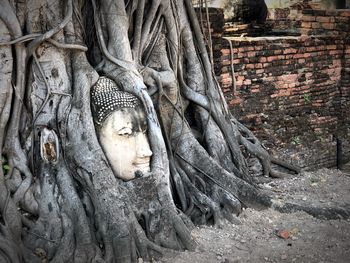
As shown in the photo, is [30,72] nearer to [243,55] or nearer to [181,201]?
[181,201]

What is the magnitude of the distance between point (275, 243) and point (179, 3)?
2.47 m

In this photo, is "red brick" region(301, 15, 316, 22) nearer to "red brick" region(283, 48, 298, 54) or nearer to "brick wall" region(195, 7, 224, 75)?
"red brick" region(283, 48, 298, 54)

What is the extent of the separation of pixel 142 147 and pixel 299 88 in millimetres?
3516

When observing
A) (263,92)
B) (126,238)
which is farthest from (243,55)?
(126,238)

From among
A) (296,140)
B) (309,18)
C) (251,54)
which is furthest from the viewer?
(309,18)

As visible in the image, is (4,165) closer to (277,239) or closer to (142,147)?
(142,147)

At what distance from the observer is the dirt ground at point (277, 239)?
396 centimetres

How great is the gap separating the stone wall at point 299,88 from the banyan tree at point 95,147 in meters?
1.82

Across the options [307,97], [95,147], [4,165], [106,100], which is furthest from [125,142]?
[307,97]

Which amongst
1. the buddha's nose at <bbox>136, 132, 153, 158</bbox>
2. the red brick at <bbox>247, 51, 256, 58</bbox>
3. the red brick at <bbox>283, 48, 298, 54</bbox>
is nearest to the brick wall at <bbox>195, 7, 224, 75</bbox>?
the red brick at <bbox>247, 51, 256, 58</bbox>

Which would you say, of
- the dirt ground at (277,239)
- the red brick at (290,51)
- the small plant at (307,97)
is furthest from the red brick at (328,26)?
the dirt ground at (277,239)

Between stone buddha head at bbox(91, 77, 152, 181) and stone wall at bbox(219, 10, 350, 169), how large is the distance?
7.77ft

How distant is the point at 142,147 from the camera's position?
4.23 meters

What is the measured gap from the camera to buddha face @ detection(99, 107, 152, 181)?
13.6 feet
